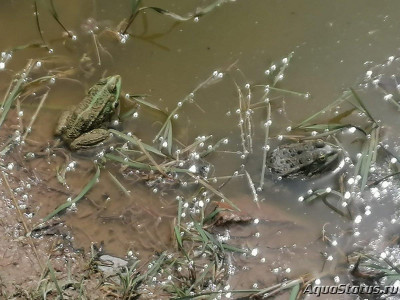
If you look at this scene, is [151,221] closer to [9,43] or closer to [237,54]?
[237,54]

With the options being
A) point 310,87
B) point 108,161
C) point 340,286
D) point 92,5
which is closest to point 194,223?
point 108,161

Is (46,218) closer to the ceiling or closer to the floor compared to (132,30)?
closer to the floor

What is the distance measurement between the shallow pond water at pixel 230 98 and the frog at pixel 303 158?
83 mm

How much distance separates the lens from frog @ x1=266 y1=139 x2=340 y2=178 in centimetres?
314

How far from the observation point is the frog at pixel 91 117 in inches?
126

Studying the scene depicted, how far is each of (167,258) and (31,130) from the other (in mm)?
1229

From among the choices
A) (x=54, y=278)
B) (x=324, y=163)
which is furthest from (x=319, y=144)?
(x=54, y=278)

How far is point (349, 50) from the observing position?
11.6 ft

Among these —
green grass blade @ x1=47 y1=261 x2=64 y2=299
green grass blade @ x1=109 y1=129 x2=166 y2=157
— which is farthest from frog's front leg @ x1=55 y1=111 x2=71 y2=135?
green grass blade @ x1=47 y1=261 x2=64 y2=299

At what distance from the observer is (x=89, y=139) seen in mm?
3236

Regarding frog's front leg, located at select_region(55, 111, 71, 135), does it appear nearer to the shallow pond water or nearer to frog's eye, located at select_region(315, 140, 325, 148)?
the shallow pond water

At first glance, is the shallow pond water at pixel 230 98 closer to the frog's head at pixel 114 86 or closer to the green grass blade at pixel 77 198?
the green grass blade at pixel 77 198

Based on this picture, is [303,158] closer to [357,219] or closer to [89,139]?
[357,219]

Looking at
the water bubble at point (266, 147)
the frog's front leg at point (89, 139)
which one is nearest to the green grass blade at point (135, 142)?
the frog's front leg at point (89, 139)
